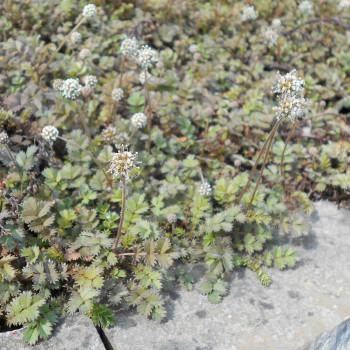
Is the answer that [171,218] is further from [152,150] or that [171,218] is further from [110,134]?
[110,134]

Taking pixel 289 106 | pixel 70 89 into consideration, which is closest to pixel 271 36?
pixel 289 106

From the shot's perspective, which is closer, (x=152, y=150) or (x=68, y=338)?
(x=68, y=338)

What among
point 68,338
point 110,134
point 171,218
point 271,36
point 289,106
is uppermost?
point 289,106

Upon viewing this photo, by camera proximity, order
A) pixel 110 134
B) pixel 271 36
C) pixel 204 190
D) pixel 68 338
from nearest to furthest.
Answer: pixel 68 338
pixel 204 190
pixel 110 134
pixel 271 36

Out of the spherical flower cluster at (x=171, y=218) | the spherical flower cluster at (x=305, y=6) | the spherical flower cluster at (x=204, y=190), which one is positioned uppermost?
the spherical flower cluster at (x=305, y=6)

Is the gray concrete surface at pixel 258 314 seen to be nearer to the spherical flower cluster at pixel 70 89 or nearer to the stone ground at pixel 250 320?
the stone ground at pixel 250 320

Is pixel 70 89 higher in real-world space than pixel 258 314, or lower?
higher

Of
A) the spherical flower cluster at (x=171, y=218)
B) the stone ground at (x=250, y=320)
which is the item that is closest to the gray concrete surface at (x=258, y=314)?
the stone ground at (x=250, y=320)

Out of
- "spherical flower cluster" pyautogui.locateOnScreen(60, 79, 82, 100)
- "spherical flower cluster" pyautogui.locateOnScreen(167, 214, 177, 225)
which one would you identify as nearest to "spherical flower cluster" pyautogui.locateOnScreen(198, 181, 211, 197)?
"spherical flower cluster" pyautogui.locateOnScreen(167, 214, 177, 225)
